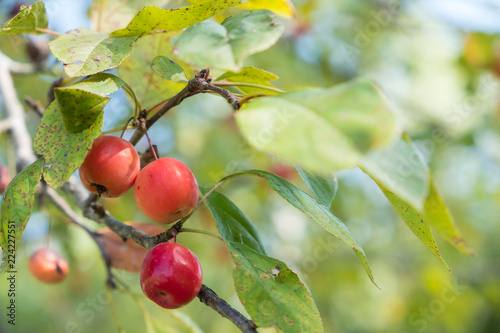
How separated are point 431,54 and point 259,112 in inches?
132

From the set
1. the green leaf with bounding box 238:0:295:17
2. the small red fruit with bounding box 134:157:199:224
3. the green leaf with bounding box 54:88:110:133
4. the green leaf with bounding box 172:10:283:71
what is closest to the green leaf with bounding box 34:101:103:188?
the green leaf with bounding box 54:88:110:133

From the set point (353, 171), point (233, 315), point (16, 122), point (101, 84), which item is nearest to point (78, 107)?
point (101, 84)

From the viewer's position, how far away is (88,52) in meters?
0.75

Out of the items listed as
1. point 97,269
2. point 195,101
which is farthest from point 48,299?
point 195,101

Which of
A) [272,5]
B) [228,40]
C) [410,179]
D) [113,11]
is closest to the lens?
[410,179]

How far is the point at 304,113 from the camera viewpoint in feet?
1.69

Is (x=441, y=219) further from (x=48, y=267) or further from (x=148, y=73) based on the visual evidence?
(x=48, y=267)

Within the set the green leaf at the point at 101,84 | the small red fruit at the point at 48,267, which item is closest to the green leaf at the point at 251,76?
the green leaf at the point at 101,84

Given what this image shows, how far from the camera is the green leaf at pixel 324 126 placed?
46 centimetres

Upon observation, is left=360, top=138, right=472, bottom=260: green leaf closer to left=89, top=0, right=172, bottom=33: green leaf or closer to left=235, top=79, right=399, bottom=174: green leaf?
left=235, top=79, right=399, bottom=174: green leaf

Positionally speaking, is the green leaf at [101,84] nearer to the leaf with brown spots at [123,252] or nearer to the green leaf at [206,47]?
the green leaf at [206,47]

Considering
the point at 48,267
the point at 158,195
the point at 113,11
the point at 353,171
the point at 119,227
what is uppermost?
the point at 113,11

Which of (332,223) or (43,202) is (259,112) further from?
(43,202)

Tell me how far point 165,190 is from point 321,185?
30 cm
